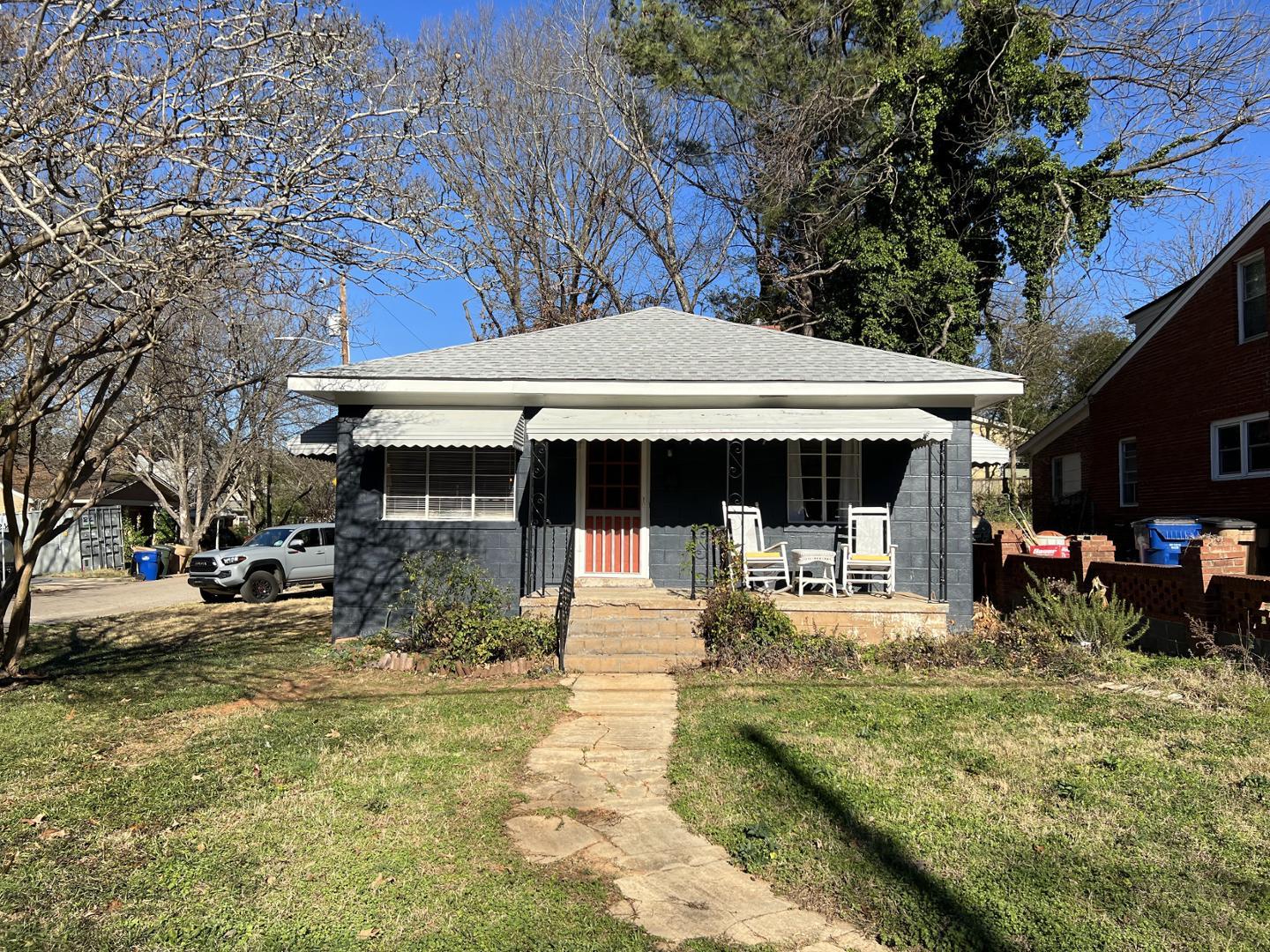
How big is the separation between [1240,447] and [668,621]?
11.3 meters

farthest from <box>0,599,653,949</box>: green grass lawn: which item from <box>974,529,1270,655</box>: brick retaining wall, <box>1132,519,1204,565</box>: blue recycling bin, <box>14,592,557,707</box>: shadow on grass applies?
<box>1132,519,1204,565</box>: blue recycling bin

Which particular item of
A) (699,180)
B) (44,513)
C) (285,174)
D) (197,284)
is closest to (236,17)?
(285,174)

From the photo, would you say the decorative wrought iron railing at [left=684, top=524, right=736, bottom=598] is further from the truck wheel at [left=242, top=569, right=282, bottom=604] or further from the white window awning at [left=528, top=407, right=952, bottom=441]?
the truck wheel at [left=242, top=569, right=282, bottom=604]

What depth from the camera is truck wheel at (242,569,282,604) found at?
58.5 ft

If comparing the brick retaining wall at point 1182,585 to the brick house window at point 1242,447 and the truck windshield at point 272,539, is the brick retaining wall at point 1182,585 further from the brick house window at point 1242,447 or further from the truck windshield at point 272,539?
the truck windshield at point 272,539

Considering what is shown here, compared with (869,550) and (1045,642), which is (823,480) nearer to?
(869,550)

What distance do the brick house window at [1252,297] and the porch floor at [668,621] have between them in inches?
339

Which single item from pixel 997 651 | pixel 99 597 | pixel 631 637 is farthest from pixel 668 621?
pixel 99 597

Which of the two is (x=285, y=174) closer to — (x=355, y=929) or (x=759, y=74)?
(x=355, y=929)

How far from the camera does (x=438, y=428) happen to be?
10.3 metres

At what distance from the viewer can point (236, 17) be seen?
616 cm

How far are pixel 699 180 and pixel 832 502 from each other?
1634 cm

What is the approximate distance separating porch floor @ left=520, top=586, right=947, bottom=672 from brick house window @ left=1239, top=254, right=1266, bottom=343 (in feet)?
28.3

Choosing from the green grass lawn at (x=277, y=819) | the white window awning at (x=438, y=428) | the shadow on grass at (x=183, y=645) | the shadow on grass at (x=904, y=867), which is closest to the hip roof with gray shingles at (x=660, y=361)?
the white window awning at (x=438, y=428)
